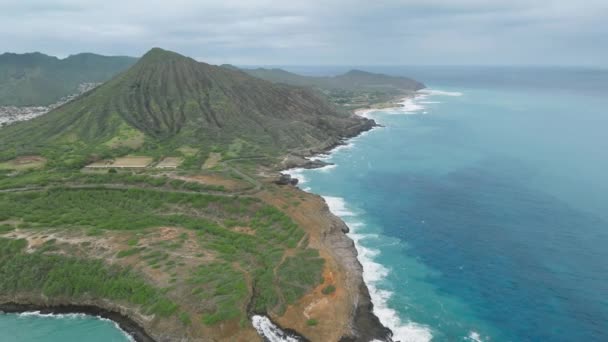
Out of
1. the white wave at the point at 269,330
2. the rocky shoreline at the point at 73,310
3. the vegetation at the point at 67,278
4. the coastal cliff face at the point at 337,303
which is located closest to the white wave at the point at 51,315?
the rocky shoreline at the point at 73,310

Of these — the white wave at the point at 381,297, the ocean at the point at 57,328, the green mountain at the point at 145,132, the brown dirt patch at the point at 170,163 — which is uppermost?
the green mountain at the point at 145,132

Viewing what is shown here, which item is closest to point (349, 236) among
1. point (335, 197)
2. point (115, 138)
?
point (335, 197)

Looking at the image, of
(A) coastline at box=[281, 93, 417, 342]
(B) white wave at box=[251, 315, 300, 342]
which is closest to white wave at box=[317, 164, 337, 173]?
(A) coastline at box=[281, 93, 417, 342]

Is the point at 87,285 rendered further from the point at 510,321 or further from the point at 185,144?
the point at 185,144

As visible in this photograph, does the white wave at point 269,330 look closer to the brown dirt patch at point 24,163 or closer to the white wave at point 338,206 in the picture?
the white wave at point 338,206

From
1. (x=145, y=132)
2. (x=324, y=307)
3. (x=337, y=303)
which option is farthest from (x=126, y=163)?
(x=337, y=303)

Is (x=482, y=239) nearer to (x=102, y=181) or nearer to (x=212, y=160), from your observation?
(x=212, y=160)

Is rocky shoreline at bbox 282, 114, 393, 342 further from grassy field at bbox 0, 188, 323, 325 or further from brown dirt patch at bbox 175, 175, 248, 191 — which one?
brown dirt patch at bbox 175, 175, 248, 191
